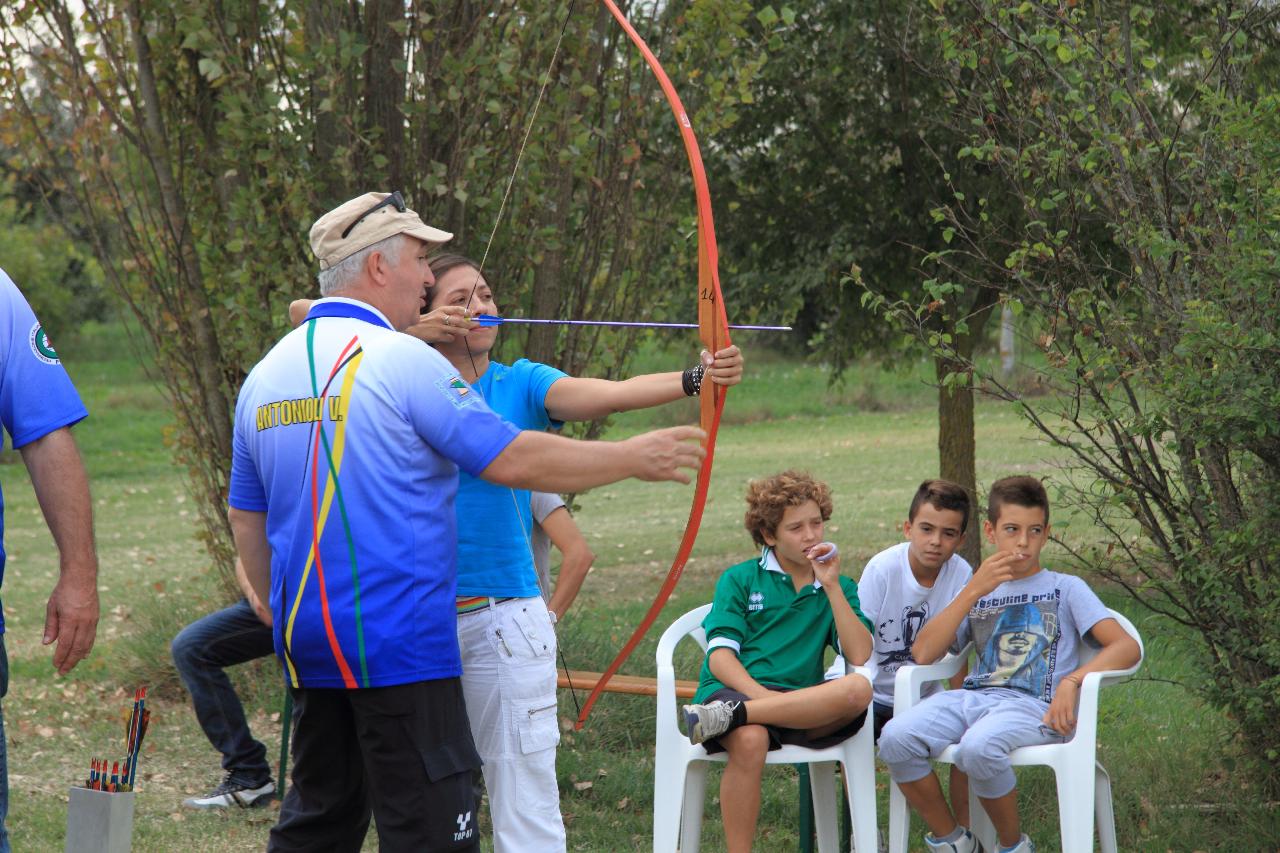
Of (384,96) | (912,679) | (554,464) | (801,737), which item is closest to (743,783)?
(801,737)

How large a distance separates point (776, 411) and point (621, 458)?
23219 mm

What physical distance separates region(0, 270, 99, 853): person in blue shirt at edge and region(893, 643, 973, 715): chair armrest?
2.10 metres

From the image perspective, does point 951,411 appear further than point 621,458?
Yes

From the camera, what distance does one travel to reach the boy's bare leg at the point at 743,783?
142 inches

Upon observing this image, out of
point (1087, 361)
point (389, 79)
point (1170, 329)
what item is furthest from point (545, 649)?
point (389, 79)

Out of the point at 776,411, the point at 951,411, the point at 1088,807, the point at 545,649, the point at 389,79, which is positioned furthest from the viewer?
the point at 776,411

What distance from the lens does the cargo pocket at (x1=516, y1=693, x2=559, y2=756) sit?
2867 mm

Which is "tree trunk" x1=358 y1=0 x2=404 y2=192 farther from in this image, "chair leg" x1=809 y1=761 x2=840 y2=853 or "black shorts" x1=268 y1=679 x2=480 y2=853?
"black shorts" x1=268 y1=679 x2=480 y2=853

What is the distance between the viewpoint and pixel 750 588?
3.93m

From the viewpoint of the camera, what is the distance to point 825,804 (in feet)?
12.7

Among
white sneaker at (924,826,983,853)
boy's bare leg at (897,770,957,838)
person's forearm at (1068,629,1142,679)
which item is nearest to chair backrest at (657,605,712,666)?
boy's bare leg at (897,770,957,838)

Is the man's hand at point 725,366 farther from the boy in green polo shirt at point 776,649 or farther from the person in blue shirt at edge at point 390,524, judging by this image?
the boy in green polo shirt at point 776,649

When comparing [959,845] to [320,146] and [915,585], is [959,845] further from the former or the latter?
[320,146]

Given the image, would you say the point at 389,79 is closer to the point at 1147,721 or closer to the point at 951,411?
the point at 1147,721
